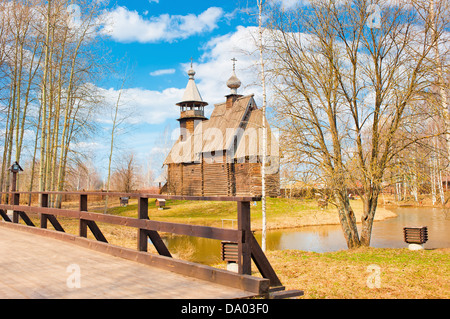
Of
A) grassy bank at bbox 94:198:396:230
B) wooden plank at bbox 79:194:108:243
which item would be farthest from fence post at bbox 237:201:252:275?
grassy bank at bbox 94:198:396:230

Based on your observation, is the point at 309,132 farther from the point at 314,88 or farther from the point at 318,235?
the point at 318,235

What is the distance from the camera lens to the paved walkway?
383cm

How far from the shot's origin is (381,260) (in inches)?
393

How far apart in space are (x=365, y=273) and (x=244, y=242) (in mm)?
5137

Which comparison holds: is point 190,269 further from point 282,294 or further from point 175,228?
point 282,294

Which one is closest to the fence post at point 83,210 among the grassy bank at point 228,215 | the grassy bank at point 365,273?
the grassy bank at point 365,273

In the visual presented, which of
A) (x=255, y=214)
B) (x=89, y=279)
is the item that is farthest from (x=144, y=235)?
(x=255, y=214)

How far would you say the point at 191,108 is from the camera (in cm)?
4194

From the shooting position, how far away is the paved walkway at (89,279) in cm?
383

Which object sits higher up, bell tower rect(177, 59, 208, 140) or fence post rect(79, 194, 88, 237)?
bell tower rect(177, 59, 208, 140)

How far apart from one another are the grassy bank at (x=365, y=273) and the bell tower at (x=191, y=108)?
30368mm

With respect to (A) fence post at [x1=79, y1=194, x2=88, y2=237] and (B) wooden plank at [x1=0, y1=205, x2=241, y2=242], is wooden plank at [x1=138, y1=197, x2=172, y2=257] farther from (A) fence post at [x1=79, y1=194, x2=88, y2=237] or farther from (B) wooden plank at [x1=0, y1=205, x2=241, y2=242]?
(A) fence post at [x1=79, y1=194, x2=88, y2=237]

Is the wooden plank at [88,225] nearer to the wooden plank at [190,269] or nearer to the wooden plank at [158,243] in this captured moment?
the wooden plank at [190,269]

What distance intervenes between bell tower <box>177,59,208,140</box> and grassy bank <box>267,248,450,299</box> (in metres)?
30.4
